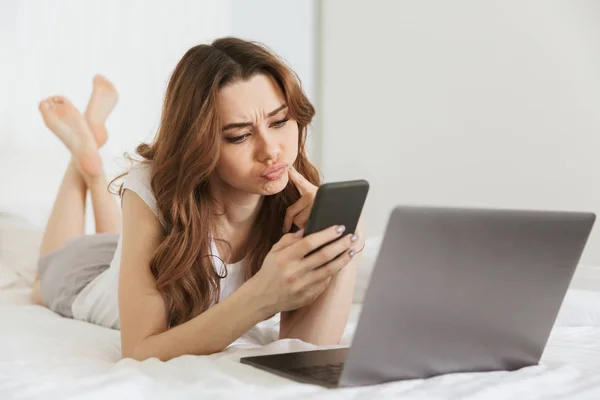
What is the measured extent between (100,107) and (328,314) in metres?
1.62

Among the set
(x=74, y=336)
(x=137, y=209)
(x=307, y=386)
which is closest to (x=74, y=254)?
(x=74, y=336)

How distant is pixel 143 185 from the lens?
149 centimetres

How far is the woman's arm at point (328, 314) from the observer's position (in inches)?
61.5

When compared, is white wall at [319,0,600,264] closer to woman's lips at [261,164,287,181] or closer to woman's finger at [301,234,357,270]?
woman's lips at [261,164,287,181]

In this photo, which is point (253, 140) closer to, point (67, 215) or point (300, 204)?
point (300, 204)

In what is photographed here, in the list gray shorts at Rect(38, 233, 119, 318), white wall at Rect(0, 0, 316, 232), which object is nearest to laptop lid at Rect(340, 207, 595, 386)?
gray shorts at Rect(38, 233, 119, 318)

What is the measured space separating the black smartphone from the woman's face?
0.87ft

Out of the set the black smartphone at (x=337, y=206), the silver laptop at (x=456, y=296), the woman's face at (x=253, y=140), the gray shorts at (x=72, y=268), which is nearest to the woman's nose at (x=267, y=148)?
the woman's face at (x=253, y=140)

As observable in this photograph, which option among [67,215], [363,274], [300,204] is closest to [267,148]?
[300,204]

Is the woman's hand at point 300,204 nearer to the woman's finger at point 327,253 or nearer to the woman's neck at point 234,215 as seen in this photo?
the woman's neck at point 234,215

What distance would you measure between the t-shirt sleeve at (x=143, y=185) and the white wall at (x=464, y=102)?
5.70 feet

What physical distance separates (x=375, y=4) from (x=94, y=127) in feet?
4.86

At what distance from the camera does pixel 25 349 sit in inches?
62.3

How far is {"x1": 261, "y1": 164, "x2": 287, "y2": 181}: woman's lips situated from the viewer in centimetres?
143
